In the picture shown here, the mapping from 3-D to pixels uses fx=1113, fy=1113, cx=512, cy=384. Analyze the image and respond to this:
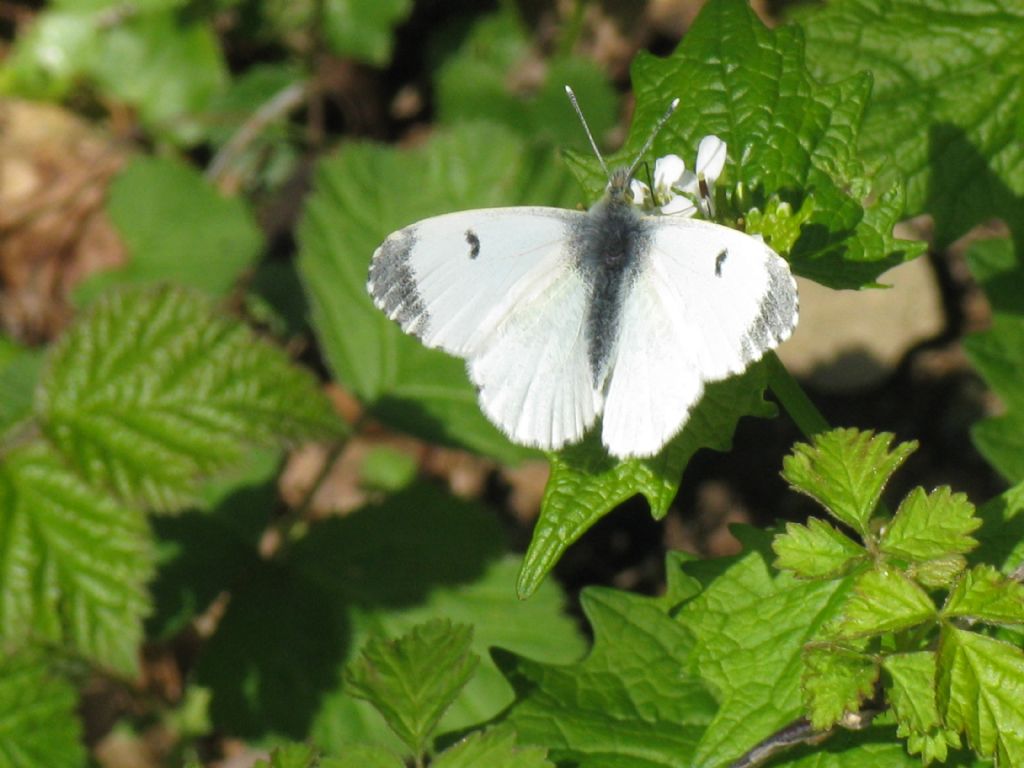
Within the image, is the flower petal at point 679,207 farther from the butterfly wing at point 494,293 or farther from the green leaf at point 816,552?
the green leaf at point 816,552

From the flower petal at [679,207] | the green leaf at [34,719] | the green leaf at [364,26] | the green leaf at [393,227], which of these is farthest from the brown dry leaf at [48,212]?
the flower petal at [679,207]

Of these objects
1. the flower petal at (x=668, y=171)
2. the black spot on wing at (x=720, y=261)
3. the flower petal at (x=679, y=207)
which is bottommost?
the black spot on wing at (x=720, y=261)

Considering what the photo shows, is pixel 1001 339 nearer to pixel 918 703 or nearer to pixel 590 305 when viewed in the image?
pixel 590 305

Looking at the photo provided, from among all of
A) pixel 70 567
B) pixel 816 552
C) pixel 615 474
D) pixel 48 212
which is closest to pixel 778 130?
pixel 615 474

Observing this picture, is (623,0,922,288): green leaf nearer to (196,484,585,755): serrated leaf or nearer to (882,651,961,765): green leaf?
(882,651,961,765): green leaf

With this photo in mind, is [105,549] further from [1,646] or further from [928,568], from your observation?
[928,568]

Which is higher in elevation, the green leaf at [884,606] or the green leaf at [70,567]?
the green leaf at [884,606]

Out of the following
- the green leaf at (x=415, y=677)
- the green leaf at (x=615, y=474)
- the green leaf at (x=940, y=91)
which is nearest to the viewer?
the green leaf at (x=615, y=474)
